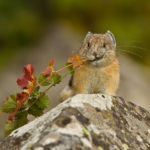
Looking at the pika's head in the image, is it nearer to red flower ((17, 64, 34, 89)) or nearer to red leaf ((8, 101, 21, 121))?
red flower ((17, 64, 34, 89))

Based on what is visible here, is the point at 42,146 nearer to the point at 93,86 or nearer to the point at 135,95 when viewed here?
the point at 93,86

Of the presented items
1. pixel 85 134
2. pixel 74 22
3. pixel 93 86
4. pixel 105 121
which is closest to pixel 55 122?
pixel 85 134

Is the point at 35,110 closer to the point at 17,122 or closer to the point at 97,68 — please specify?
the point at 17,122

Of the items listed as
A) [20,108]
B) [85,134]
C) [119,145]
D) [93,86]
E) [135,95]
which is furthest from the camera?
[135,95]

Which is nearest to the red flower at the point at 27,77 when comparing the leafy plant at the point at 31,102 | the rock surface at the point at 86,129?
the leafy plant at the point at 31,102

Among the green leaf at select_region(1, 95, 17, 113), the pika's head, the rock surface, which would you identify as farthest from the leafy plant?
the pika's head

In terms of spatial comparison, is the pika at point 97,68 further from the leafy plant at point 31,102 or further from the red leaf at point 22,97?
the red leaf at point 22,97
